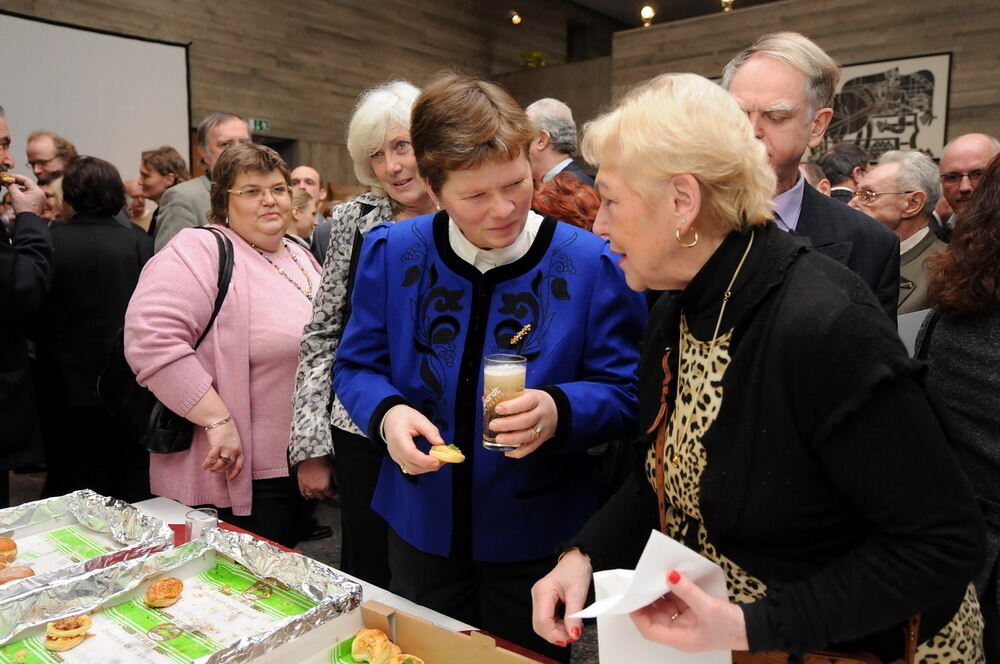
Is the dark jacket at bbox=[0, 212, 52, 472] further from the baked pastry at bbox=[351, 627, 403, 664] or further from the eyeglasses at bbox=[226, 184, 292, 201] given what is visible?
the baked pastry at bbox=[351, 627, 403, 664]

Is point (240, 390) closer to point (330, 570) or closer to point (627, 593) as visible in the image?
point (330, 570)

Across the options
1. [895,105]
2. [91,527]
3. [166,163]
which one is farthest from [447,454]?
[895,105]

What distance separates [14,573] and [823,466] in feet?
4.85

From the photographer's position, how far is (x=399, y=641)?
51.0 inches

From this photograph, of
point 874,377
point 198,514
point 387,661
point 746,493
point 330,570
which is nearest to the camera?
point 874,377

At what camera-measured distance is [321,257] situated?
287cm

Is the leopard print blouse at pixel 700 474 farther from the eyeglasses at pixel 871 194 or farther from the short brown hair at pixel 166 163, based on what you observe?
the short brown hair at pixel 166 163

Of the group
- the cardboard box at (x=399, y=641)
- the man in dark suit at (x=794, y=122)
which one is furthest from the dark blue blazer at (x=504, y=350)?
the man in dark suit at (x=794, y=122)

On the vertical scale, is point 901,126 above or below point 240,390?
above

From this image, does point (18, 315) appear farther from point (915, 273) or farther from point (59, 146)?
point (915, 273)

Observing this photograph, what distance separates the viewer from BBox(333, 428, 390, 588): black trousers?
200 centimetres

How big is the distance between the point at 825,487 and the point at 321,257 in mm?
2257

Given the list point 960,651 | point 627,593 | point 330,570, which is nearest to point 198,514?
point 330,570

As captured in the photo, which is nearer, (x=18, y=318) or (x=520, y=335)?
(x=520, y=335)
